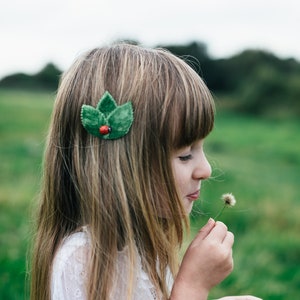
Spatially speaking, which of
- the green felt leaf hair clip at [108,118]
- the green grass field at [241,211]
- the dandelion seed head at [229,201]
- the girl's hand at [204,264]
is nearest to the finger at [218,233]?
the girl's hand at [204,264]

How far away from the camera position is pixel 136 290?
1.84m

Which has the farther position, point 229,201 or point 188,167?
point 229,201

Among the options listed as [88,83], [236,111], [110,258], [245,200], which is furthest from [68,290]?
[236,111]

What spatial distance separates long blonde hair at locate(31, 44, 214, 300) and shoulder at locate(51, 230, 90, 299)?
0.09 feet

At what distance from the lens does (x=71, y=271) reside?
1.74 metres

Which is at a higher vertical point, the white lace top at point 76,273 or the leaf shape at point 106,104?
the leaf shape at point 106,104

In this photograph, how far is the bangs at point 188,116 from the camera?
179 centimetres

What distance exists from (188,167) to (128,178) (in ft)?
0.55

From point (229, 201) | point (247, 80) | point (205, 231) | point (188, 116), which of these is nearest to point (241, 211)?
point (229, 201)

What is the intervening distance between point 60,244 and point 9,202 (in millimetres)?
2903

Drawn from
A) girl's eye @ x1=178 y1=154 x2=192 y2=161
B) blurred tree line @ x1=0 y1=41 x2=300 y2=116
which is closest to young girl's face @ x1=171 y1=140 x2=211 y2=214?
girl's eye @ x1=178 y1=154 x2=192 y2=161

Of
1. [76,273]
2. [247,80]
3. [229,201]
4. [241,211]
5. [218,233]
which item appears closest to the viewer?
[76,273]

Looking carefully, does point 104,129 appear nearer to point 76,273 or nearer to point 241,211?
point 76,273

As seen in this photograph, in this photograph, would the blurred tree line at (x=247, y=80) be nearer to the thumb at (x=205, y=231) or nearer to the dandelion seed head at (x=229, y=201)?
the dandelion seed head at (x=229, y=201)
